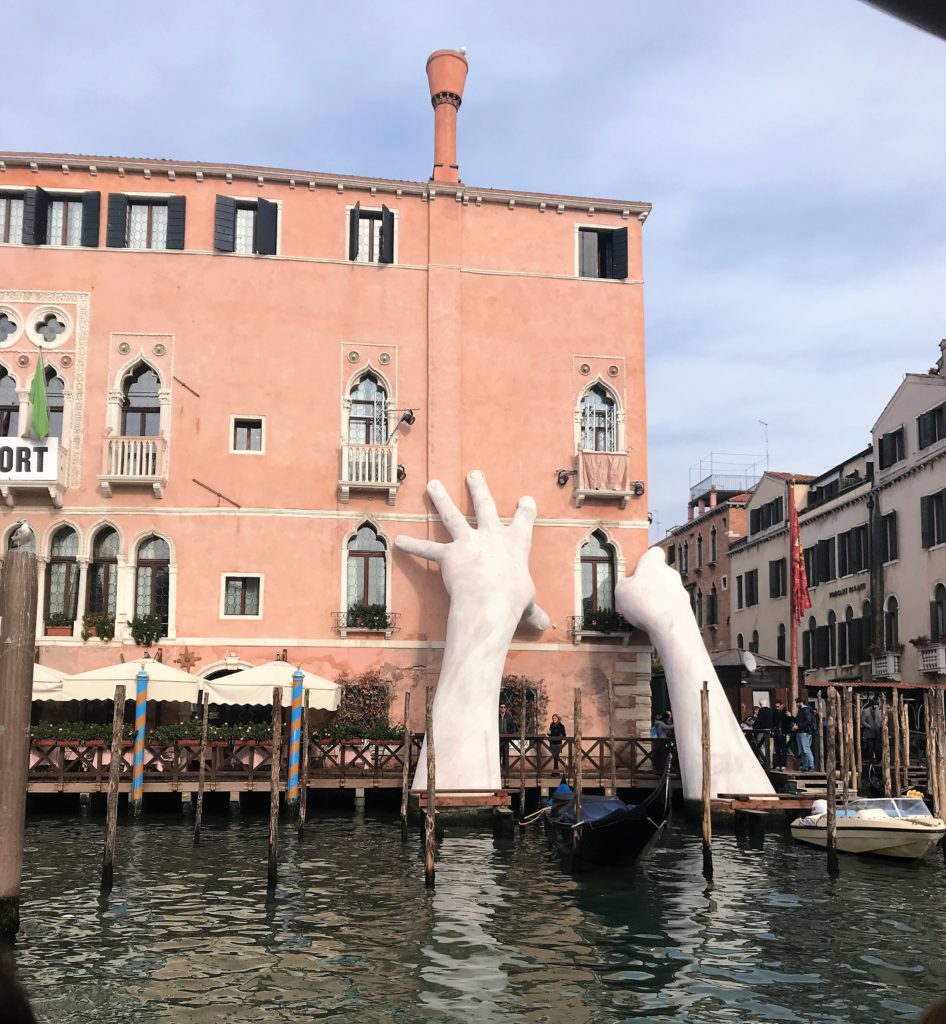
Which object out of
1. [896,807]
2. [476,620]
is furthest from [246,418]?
[896,807]

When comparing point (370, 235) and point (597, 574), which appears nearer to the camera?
point (597, 574)

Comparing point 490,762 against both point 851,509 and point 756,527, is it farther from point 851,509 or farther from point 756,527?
point 756,527

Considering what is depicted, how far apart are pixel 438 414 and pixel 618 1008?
57.1 feet

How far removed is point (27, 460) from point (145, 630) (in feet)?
14.1

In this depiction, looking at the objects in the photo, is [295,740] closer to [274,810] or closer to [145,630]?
[145,630]

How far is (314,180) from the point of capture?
26.8 m

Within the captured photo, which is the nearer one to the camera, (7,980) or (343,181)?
(7,980)

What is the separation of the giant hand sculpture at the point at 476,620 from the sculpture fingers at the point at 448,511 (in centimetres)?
2

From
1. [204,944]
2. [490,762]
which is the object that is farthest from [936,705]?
[204,944]

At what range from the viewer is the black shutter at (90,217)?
26.0 m

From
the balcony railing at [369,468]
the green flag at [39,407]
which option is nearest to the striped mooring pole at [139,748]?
the green flag at [39,407]

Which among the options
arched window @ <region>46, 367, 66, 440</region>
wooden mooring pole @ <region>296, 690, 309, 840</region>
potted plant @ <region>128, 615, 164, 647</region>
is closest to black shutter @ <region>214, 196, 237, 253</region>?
arched window @ <region>46, 367, 66, 440</region>

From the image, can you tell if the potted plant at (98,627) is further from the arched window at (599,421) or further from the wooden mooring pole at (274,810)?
the arched window at (599,421)

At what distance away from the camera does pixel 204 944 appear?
41.1 feet
